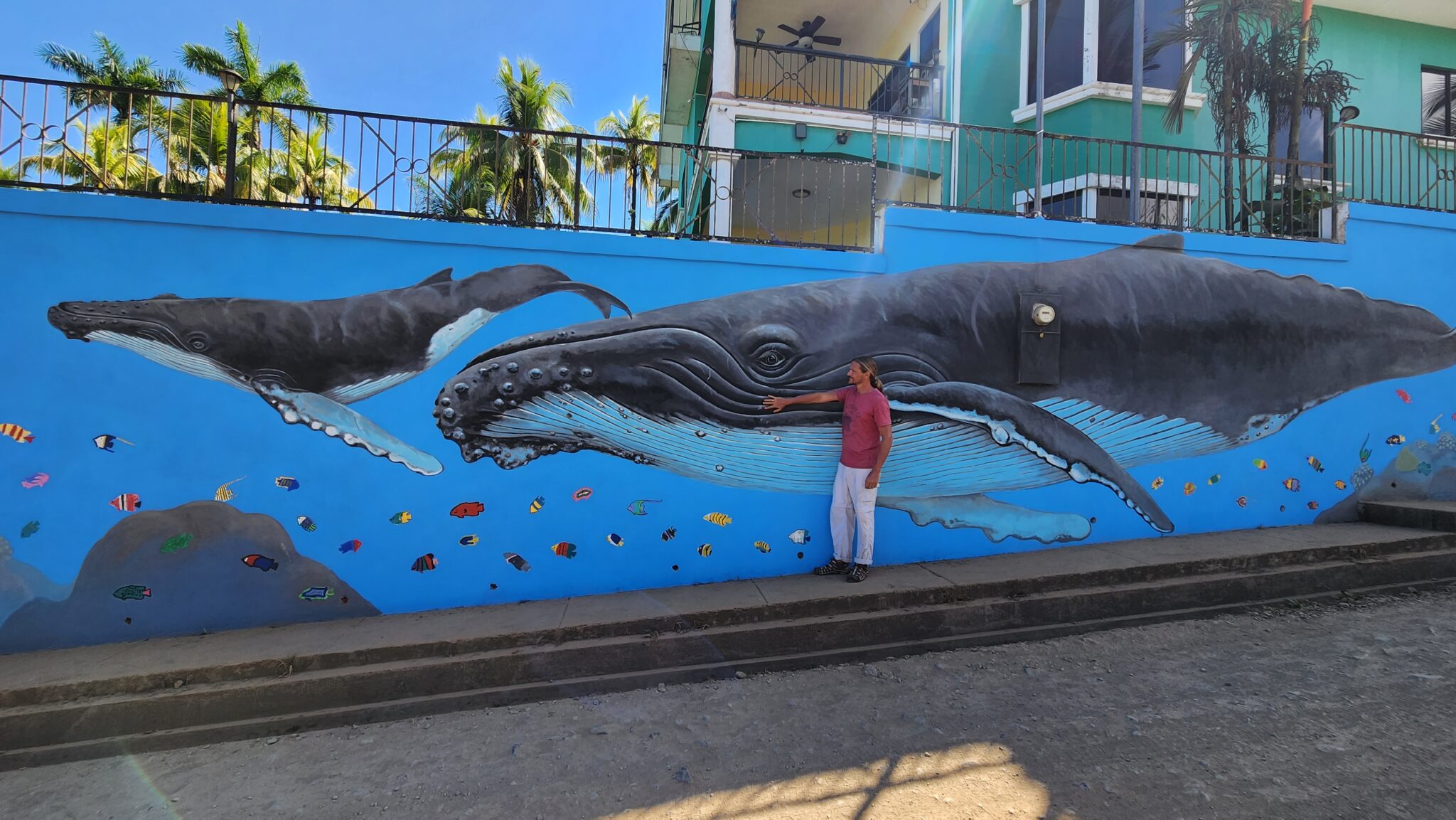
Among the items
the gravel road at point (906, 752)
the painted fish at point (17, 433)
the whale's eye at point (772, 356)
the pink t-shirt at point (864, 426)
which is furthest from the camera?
the whale's eye at point (772, 356)

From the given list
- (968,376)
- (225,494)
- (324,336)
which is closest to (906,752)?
(968,376)

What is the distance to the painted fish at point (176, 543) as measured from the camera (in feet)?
14.1

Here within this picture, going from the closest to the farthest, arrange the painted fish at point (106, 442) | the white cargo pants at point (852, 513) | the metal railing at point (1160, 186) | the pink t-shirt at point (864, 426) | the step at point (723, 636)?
the step at point (723, 636) → the painted fish at point (106, 442) → the pink t-shirt at point (864, 426) → the white cargo pants at point (852, 513) → the metal railing at point (1160, 186)

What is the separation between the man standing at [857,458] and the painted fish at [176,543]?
3.96 metres

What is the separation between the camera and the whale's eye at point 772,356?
4973mm

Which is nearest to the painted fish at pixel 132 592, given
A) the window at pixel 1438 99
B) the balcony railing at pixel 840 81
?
the balcony railing at pixel 840 81

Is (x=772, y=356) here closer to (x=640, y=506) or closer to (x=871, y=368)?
(x=871, y=368)

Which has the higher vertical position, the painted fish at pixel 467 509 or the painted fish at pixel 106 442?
the painted fish at pixel 106 442

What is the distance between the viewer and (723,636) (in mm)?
4195

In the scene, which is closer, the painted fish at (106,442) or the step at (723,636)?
the step at (723,636)

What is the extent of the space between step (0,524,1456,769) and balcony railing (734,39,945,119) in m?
6.24

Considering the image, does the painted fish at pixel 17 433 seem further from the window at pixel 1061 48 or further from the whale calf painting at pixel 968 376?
the window at pixel 1061 48

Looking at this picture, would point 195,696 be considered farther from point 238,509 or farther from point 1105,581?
point 1105,581

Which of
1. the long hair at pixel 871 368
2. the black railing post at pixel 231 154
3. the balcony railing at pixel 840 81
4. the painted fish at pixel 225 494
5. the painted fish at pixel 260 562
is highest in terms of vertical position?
the balcony railing at pixel 840 81
